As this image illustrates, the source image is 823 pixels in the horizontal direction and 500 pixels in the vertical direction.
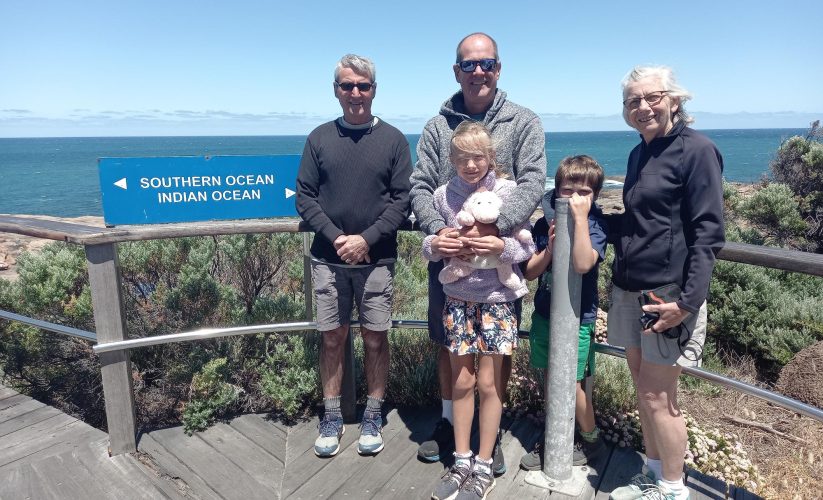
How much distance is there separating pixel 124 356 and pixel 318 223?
134cm

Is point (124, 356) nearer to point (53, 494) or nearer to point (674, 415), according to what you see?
point (53, 494)

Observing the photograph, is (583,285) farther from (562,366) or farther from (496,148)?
(496,148)

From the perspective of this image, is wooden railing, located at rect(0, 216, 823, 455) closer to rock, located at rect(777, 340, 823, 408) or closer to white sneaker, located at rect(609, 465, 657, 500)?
white sneaker, located at rect(609, 465, 657, 500)

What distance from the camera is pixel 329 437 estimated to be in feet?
10.1

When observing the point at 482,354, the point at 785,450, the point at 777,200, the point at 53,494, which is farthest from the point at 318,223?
the point at 777,200

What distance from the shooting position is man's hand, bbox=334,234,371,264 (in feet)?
9.43

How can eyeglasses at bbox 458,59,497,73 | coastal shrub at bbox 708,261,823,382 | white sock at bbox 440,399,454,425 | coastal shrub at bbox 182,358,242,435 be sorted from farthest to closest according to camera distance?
coastal shrub at bbox 708,261,823,382 → coastal shrub at bbox 182,358,242,435 → white sock at bbox 440,399,454,425 → eyeglasses at bbox 458,59,497,73

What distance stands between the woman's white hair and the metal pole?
572 mm

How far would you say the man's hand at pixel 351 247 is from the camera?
9.43ft

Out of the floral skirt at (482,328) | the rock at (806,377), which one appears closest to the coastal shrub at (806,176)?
the rock at (806,377)

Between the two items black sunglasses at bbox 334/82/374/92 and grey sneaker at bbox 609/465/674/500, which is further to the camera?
black sunglasses at bbox 334/82/374/92

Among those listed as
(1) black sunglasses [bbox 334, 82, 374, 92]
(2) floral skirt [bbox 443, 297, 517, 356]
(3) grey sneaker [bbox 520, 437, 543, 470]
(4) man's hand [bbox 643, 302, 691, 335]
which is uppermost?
(1) black sunglasses [bbox 334, 82, 374, 92]

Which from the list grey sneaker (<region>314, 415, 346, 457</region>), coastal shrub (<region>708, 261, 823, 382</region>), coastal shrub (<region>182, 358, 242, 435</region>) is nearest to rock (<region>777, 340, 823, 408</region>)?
coastal shrub (<region>708, 261, 823, 382</region>)

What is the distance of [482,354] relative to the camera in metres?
2.61
